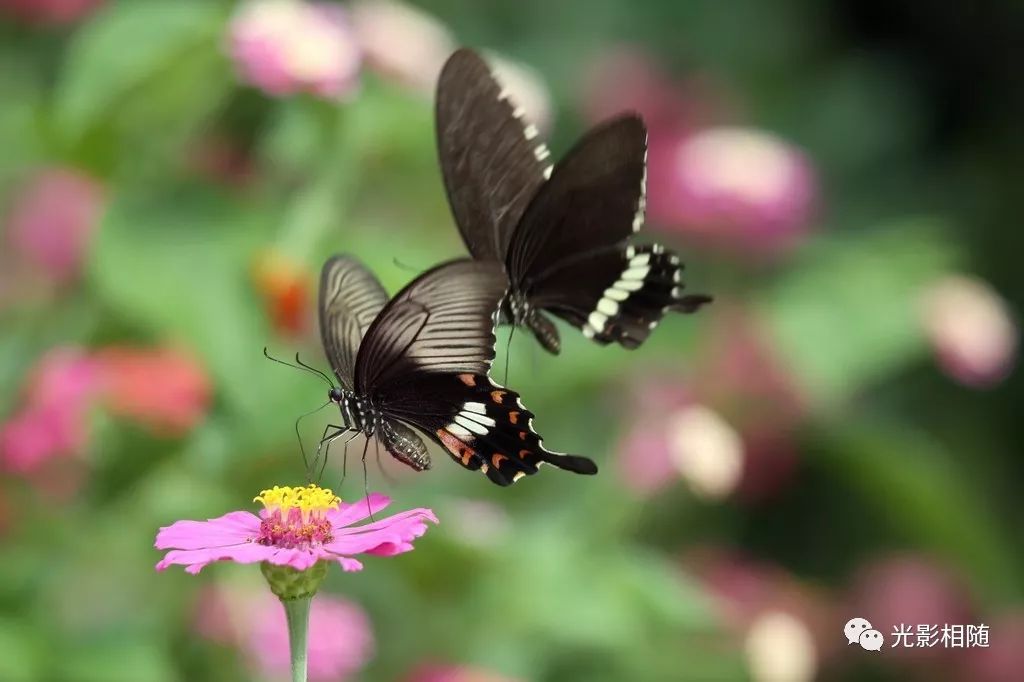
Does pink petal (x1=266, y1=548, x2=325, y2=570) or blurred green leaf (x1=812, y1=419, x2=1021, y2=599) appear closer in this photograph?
pink petal (x1=266, y1=548, x2=325, y2=570)

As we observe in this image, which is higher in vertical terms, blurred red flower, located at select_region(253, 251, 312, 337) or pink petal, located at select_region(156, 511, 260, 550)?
blurred red flower, located at select_region(253, 251, 312, 337)

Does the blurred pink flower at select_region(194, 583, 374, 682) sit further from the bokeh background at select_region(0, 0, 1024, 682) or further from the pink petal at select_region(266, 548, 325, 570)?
the pink petal at select_region(266, 548, 325, 570)

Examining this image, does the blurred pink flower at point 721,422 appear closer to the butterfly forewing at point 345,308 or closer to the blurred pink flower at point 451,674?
the blurred pink flower at point 451,674

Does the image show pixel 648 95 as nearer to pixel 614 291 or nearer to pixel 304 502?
pixel 614 291

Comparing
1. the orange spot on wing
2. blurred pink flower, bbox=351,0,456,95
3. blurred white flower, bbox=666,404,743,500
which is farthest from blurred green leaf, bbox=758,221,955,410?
the orange spot on wing

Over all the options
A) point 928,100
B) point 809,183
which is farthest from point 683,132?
point 928,100

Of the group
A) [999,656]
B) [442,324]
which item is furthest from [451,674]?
[999,656]
